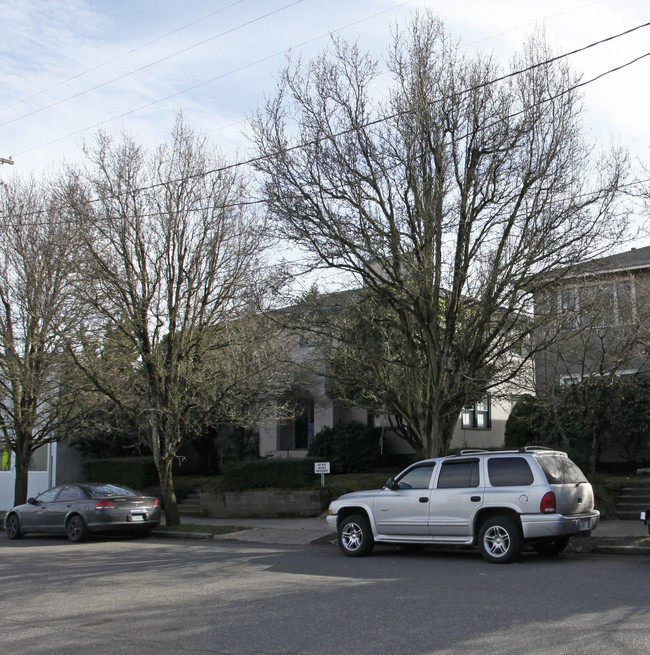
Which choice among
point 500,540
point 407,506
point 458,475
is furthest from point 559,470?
point 407,506

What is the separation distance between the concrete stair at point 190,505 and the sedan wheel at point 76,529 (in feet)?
18.2

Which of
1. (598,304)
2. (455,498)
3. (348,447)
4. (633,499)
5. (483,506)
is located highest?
(598,304)

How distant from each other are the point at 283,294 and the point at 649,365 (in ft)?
37.6

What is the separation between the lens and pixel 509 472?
11781 mm

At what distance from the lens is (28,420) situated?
22188 millimetres

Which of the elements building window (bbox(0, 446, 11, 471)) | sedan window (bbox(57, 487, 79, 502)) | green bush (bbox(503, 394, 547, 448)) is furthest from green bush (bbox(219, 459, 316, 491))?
building window (bbox(0, 446, 11, 471))

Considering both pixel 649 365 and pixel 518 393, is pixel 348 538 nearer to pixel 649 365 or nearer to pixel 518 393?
pixel 518 393

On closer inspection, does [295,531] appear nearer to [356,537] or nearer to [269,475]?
[269,475]

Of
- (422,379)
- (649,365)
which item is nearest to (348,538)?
(422,379)

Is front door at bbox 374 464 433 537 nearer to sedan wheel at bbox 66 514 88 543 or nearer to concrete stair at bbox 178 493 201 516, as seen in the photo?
sedan wheel at bbox 66 514 88 543

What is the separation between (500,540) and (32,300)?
14.8 m

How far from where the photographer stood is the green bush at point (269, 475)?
21.0 metres

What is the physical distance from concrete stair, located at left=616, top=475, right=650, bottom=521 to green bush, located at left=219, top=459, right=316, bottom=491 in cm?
812

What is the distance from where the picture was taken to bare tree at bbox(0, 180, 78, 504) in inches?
803
